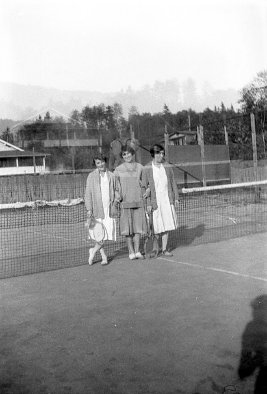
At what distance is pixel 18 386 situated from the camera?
10.6 feet

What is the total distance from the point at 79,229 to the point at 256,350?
845cm

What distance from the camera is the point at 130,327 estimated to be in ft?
14.1

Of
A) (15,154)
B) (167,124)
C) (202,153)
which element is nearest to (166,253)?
(202,153)

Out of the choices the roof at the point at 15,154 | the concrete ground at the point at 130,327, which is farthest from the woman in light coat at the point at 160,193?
the roof at the point at 15,154

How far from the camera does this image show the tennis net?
784cm

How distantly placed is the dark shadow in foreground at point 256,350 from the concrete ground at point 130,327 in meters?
0.06

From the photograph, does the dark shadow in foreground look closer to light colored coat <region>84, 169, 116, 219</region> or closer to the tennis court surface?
the tennis court surface

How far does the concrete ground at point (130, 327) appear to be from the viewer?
3250mm

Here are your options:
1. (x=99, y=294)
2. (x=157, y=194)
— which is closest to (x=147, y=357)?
(x=99, y=294)

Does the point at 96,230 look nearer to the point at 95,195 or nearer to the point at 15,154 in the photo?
the point at 95,195

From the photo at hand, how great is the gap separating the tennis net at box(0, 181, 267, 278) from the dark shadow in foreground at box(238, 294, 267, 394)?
354 cm

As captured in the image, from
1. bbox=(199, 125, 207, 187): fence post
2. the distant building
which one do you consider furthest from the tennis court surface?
the distant building

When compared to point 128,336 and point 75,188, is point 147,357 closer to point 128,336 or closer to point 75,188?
point 128,336

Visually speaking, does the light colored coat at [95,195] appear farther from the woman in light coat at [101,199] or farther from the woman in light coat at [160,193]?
the woman in light coat at [160,193]
